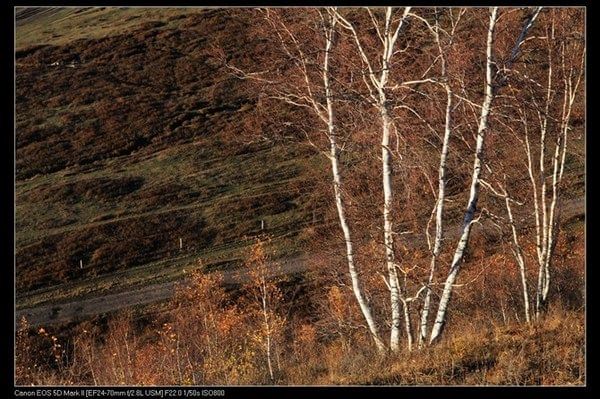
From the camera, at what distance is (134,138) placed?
230 ft

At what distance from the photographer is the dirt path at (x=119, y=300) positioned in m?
38.2

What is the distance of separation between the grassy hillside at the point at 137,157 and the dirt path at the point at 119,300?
244 cm

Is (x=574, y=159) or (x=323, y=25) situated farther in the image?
(x=574, y=159)

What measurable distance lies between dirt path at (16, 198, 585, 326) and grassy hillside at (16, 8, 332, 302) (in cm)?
244

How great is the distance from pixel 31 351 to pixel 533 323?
→ 1227 inches

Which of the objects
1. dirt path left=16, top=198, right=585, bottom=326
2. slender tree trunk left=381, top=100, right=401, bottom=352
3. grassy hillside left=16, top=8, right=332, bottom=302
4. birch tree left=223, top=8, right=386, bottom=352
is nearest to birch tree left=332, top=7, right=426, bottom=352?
slender tree trunk left=381, top=100, right=401, bottom=352

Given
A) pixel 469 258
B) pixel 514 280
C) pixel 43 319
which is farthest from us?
pixel 43 319

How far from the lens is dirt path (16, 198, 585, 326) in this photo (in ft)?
125

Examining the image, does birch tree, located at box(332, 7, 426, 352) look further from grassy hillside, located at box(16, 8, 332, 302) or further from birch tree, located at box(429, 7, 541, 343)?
grassy hillside, located at box(16, 8, 332, 302)

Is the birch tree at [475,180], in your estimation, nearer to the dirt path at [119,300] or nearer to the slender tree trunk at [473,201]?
the slender tree trunk at [473,201]

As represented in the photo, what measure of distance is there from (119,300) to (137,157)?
3002 cm

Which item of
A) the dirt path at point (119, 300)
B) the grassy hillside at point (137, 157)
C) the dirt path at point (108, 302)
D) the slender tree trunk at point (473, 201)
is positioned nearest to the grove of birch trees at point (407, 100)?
the slender tree trunk at point (473, 201)
